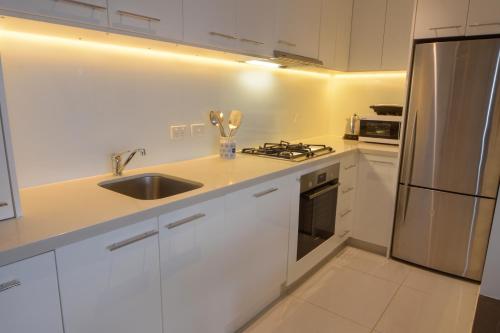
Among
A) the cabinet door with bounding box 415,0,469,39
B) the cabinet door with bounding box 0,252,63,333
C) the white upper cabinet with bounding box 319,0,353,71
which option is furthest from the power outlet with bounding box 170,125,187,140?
the cabinet door with bounding box 415,0,469,39

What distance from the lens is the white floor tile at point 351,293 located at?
2.03 m

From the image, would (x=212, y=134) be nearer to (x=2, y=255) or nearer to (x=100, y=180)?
(x=100, y=180)

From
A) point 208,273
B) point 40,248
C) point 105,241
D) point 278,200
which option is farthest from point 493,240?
point 40,248

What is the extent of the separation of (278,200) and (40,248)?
4.10ft

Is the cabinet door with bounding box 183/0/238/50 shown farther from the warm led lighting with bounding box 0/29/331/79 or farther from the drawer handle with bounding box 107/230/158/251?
the drawer handle with bounding box 107/230/158/251

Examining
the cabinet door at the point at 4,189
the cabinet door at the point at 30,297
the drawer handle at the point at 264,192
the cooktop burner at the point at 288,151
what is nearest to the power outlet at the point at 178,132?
the cooktop burner at the point at 288,151

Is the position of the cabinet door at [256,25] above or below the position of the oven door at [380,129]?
above

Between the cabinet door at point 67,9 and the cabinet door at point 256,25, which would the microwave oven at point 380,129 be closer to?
the cabinet door at point 256,25

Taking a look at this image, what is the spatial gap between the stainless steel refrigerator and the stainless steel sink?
1.83 meters

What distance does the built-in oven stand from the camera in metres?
2.16

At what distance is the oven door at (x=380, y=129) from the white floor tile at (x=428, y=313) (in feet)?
4.17

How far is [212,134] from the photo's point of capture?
2203 millimetres

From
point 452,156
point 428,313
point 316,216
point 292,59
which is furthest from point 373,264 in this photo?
point 292,59

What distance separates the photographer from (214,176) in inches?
66.1
